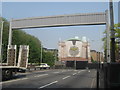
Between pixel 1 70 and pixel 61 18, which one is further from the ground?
pixel 61 18

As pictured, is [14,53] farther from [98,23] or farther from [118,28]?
[118,28]

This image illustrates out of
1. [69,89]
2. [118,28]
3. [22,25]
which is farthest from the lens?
[118,28]

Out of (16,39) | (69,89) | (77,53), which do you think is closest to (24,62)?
(69,89)

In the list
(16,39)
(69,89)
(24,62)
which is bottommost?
(69,89)

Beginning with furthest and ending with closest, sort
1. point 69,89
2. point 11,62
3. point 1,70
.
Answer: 1. point 11,62
2. point 1,70
3. point 69,89

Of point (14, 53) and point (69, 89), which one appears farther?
point (14, 53)

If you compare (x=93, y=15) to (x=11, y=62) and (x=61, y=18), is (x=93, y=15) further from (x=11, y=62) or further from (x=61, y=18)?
(x=11, y=62)

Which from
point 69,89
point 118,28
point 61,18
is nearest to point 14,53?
point 69,89

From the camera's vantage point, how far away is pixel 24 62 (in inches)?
687

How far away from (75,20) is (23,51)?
10.5 meters

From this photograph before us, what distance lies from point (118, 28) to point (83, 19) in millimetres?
9864

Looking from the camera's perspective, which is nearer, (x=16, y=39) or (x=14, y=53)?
(x=14, y=53)

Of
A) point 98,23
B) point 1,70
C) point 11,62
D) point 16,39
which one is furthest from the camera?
point 16,39

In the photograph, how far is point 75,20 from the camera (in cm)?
2552
